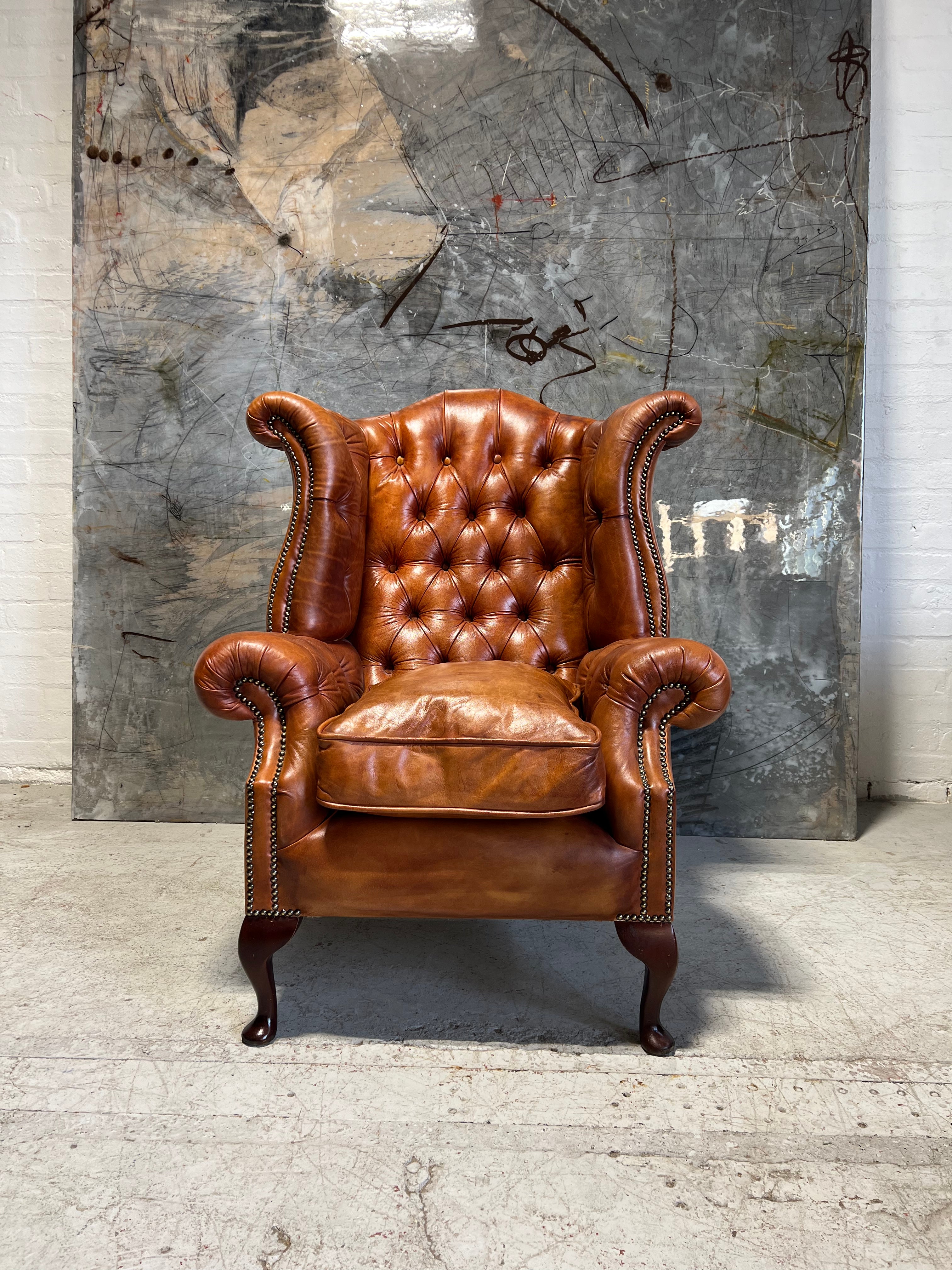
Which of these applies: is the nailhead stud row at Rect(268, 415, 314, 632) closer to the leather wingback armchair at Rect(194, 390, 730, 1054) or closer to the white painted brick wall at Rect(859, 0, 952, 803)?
the leather wingback armchair at Rect(194, 390, 730, 1054)

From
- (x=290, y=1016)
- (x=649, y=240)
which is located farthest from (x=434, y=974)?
(x=649, y=240)

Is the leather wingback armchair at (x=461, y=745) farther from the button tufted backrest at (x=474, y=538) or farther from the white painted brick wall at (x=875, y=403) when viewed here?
the white painted brick wall at (x=875, y=403)

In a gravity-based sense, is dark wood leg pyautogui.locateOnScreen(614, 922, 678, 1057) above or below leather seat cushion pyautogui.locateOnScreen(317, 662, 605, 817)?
below

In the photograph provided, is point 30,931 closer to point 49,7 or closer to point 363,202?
point 363,202

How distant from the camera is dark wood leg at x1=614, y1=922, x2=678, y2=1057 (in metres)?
1.29

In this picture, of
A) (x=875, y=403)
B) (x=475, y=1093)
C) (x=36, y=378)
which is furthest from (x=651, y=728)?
(x=36, y=378)

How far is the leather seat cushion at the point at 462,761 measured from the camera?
4.01 ft

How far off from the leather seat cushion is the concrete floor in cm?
40

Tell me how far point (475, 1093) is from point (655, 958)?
34cm

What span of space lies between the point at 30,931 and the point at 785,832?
75.9 inches

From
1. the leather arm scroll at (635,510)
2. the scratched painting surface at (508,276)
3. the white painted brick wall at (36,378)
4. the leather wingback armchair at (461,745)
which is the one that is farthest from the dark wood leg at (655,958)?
the white painted brick wall at (36,378)

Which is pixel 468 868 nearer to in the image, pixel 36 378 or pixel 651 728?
pixel 651 728

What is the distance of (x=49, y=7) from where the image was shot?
2596 mm

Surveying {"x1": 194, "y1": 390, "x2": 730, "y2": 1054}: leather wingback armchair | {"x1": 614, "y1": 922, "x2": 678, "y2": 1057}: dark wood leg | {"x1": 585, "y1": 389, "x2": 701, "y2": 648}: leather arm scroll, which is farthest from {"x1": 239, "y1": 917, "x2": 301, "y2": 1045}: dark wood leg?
{"x1": 585, "y1": 389, "x2": 701, "y2": 648}: leather arm scroll
